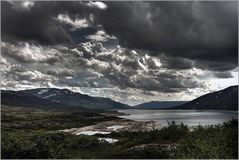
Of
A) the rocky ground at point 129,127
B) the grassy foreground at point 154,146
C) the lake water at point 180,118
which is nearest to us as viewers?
the grassy foreground at point 154,146

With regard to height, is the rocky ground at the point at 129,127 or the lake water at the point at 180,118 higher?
the lake water at the point at 180,118

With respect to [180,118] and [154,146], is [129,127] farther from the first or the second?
[180,118]

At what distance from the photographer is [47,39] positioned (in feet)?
69.8

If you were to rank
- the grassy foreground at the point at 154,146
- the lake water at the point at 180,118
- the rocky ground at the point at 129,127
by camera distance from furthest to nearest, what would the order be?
the lake water at the point at 180,118
the rocky ground at the point at 129,127
the grassy foreground at the point at 154,146

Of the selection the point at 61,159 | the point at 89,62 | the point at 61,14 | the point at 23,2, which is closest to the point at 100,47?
the point at 89,62

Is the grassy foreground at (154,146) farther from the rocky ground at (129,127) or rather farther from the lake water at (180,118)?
the lake water at (180,118)

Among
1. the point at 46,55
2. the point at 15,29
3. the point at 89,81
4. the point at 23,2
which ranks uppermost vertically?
the point at 23,2

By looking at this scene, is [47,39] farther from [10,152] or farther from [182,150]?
[182,150]

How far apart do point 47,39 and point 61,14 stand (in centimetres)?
208

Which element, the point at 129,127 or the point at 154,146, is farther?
the point at 129,127

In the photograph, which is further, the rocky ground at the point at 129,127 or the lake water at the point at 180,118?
the lake water at the point at 180,118

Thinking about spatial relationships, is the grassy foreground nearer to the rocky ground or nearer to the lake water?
the rocky ground

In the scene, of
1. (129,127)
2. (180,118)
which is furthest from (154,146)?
(180,118)

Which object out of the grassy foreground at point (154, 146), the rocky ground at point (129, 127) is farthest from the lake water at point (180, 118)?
the grassy foreground at point (154, 146)
